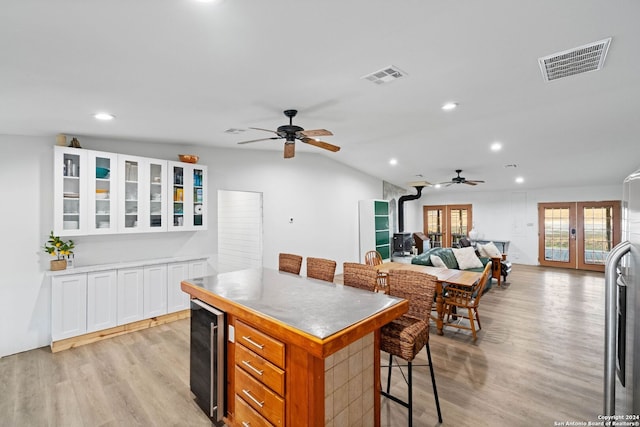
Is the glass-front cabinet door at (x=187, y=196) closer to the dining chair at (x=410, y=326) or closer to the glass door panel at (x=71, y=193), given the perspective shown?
the glass door panel at (x=71, y=193)

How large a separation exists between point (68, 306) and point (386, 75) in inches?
173

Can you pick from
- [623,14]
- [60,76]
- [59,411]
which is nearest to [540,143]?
[623,14]

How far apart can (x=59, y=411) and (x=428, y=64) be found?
421cm

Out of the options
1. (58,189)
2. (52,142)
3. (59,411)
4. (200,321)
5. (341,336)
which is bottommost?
(59,411)

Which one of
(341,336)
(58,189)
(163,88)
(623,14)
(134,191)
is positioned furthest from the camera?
(134,191)

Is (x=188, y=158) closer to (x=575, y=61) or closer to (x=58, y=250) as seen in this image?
(x=58, y=250)

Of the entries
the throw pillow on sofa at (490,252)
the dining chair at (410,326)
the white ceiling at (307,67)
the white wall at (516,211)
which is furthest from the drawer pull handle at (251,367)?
the white wall at (516,211)

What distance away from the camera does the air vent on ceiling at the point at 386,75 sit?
8.11 ft

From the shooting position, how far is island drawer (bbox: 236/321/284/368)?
1.69 m

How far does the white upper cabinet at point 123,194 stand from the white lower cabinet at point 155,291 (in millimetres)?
587

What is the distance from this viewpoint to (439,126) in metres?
4.43

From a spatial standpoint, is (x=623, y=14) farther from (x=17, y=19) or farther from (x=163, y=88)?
(x=17, y=19)

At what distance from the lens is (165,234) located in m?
4.57

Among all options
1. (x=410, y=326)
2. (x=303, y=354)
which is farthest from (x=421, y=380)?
(x=303, y=354)
